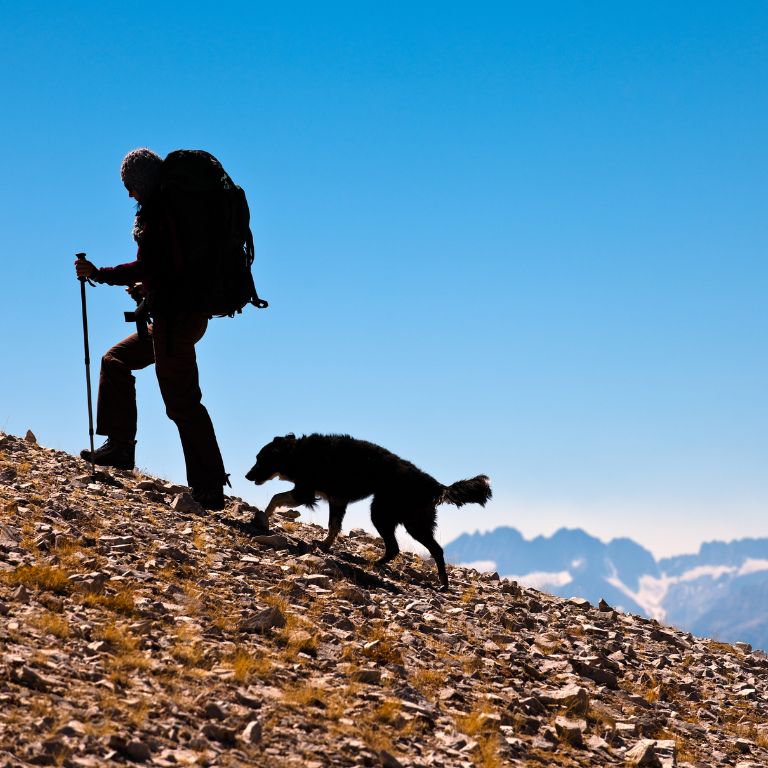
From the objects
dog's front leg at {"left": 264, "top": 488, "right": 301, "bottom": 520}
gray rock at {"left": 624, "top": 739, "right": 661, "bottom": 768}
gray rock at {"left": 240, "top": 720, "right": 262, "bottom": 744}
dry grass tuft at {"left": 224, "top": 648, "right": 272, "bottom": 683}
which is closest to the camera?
gray rock at {"left": 240, "top": 720, "right": 262, "bottom": 744}

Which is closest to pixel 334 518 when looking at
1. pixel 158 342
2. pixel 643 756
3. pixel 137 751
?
pixel 158 342

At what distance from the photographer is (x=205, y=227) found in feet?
37.2

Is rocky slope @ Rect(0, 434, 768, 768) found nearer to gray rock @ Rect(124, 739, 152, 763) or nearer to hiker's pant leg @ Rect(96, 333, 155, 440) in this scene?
gray rock @ Rect(124, 739, 152, 763)

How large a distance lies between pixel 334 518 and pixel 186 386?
2.63m

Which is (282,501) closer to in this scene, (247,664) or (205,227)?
(205,227)

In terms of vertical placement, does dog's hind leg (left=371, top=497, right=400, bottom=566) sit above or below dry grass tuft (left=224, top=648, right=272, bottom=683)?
above

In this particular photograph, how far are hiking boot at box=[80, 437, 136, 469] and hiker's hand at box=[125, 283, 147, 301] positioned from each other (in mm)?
1986

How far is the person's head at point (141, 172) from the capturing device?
37.2 ft

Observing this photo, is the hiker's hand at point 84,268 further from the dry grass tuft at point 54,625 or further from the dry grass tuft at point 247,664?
the dry grass tuft at point 247,664

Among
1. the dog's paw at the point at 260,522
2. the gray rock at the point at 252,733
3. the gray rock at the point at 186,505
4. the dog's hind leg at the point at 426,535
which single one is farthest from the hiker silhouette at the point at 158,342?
the gray rock at the point at 252,733

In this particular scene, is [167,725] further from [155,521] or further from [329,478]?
[329,478]

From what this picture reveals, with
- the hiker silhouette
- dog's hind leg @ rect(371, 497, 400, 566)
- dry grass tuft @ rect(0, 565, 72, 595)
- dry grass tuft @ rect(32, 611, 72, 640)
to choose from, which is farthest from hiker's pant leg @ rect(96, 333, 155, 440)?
dry grass tuft @ rect(32, 611, 72, 640)

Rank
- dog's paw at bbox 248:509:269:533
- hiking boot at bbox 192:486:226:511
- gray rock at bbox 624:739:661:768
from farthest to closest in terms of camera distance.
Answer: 1. hiking boot at bbox 192:486:226:511
2. dog's paw at bbox 248:509:269:533
3. gray rock at bbox 624:739:661:768

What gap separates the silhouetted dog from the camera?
507 inches
